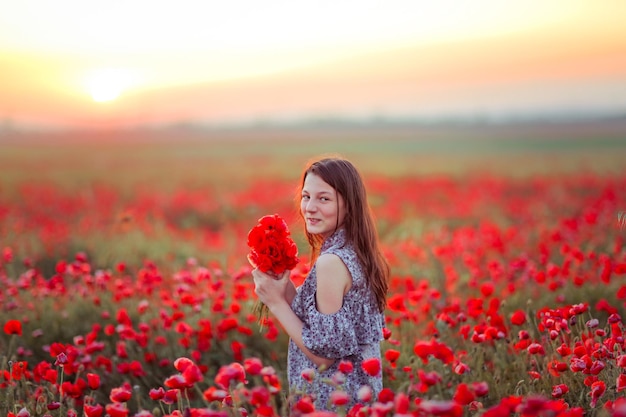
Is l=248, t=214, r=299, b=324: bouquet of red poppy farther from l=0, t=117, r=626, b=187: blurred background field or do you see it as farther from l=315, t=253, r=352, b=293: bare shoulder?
l=0, t=117, r=626, b=187: blurred background field

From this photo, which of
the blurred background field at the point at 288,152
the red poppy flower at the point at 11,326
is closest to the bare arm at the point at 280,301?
the red poppy flower at the point at 11,326

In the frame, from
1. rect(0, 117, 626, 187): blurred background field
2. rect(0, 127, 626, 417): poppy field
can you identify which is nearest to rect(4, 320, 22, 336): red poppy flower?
rect(0, 127, 626, 417): poppy field

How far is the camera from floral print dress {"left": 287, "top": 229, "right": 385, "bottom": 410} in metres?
2.82

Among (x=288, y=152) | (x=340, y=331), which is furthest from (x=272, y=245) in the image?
(x=288, y=152)

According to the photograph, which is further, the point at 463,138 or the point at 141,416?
the point at 463,138

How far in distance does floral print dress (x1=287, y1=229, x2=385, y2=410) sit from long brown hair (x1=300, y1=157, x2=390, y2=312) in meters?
0.03

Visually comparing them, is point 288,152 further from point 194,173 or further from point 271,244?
point 271,244

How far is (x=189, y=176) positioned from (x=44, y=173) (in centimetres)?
509

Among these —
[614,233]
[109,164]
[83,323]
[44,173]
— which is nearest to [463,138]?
[109,164]

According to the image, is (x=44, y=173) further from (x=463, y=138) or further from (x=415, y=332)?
(x=463, y=138)

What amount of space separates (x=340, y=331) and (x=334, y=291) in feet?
0.50

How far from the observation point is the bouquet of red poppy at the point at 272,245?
2.79 metres

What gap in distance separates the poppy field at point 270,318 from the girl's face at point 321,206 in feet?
1.49

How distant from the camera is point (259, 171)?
2381 centimetres
